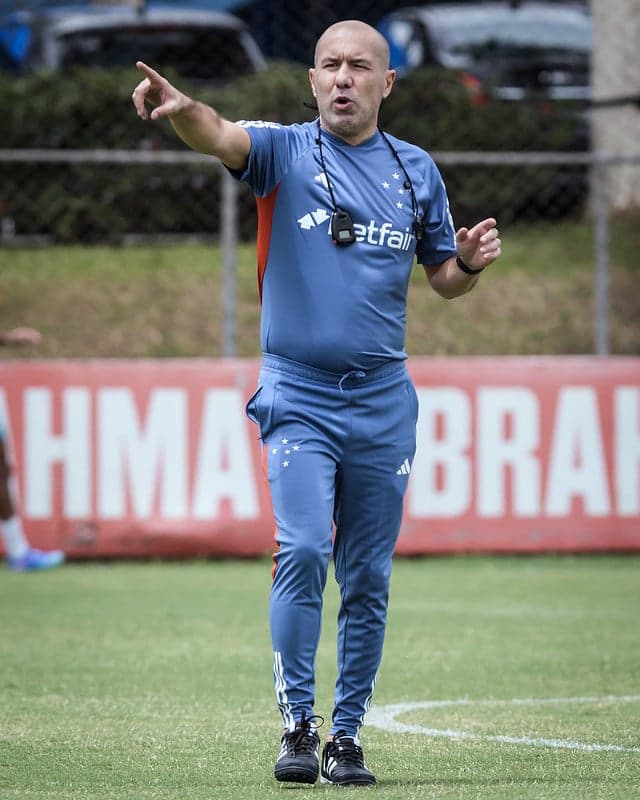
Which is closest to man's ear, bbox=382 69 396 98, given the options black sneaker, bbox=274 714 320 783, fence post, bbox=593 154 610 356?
black sneaker, bbox=274 714 320 783

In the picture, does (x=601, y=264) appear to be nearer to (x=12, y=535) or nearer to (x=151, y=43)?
(x=12, y=535)

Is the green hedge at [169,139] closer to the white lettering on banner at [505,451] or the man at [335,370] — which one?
the white lettering on banner at [505,451]

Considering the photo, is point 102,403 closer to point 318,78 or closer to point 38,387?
point 38,387

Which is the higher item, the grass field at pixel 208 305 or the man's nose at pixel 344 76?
the man's nose at pixel 344 76

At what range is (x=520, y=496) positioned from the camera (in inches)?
449

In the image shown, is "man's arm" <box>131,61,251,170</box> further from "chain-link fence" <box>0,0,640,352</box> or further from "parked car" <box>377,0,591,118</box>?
"parked car" <box>377,0,591,118</box>

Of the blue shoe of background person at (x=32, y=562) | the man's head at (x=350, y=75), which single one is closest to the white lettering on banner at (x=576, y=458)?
the blue shoe of background person at (x=32, y=562)

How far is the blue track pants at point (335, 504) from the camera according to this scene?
485 cm

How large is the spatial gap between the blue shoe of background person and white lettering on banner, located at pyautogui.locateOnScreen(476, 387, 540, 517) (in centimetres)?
289

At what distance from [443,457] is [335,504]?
6304 millimetres

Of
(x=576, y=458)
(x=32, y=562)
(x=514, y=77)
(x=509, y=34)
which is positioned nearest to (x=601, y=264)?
(x=576, y=458)

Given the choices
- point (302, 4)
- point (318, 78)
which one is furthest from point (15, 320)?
point (318, 78)

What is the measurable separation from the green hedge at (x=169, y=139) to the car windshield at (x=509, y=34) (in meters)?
1.98

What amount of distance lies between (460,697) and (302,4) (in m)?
13.2
